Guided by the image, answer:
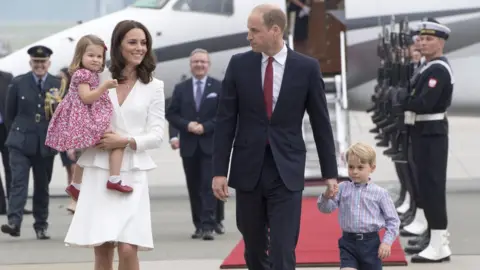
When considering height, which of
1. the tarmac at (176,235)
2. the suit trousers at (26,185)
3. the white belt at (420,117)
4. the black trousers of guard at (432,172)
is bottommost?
the tarmac at (176,235)

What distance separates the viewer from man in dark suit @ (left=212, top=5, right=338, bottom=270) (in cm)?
685

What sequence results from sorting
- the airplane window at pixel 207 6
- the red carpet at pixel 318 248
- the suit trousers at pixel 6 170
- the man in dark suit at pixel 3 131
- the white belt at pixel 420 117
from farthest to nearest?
the airplane window at pixel 207 6
the suit trousers at pixel 6 170
the man in dark suit at pixel 3 131
the white belt at pixel 420 117
the red carpet at pixel 318 248

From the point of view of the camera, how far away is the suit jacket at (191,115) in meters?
11.4

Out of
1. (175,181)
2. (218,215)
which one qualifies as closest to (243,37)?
(175,181)

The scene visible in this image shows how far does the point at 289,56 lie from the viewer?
22.8 ft

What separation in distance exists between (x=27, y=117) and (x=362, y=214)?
4859 mm

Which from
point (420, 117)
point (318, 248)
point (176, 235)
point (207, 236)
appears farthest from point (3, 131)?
point (420, 117)

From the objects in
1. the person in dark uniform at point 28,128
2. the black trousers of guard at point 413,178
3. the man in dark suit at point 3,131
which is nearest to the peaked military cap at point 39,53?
the person in dark uniform at point 28,128

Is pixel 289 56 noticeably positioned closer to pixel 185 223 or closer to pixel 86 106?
pixel 86 106

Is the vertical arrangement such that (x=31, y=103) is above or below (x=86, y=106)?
below

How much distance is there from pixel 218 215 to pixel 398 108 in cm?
245

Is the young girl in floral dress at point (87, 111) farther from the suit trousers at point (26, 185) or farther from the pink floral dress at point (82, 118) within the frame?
the suit trousers at point (26, 185)

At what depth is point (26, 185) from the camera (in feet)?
36.9

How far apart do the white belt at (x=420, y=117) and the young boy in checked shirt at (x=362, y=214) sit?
251 centimetres
